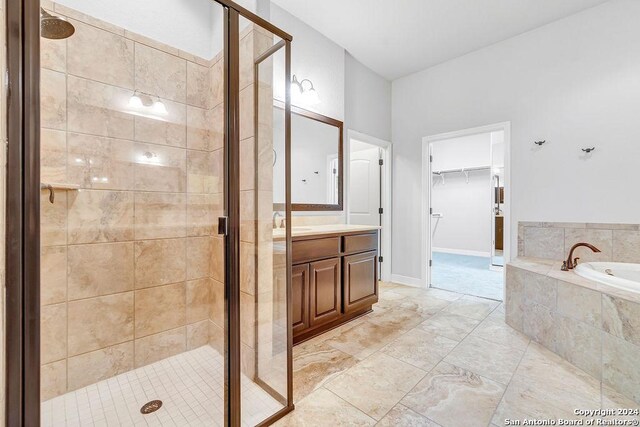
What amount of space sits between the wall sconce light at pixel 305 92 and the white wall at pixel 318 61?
1.8 inches

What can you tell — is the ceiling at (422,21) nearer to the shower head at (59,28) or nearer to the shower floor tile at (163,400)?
the shower head at (59,28)

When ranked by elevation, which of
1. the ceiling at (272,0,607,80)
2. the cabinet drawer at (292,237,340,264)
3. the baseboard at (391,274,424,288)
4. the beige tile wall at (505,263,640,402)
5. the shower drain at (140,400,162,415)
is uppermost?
the ceiling at (272,0,607,80)

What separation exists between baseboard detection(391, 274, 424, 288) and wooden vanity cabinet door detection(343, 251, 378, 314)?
118 cm

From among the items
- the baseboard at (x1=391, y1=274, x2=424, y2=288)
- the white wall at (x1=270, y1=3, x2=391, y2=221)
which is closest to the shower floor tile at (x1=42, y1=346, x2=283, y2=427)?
the white wall at (x1=270, y1=3, x2=391, y2=221)

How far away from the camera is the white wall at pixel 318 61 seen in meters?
2.67

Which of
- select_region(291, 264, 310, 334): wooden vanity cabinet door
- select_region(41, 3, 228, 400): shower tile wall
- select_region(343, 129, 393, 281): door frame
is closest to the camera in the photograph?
select_region(41, 3, 228, 400): shower tile wall

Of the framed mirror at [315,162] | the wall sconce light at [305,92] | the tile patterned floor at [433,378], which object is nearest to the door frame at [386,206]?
the framed mirror at [315,162]

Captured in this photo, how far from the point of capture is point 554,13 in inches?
105

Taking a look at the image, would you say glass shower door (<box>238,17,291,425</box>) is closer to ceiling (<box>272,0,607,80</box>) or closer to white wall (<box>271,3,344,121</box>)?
white wall (<box>271,3,344,121</box>)

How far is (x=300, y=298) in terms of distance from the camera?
2.12m

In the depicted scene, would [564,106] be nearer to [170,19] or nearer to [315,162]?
[315,162]

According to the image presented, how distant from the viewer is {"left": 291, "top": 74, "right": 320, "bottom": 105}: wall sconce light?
108 inches

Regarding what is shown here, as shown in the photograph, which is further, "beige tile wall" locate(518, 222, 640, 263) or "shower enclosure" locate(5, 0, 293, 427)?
"beige tile wall" locate(518, 222, 640, 263)

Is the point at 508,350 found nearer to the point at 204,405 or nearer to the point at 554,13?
the point at 204,405
